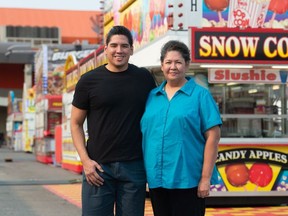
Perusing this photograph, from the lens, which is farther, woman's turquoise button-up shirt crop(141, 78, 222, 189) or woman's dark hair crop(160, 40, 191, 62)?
woman's dark hair crop(160, 40, 191, 62)

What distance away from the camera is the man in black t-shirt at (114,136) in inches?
170

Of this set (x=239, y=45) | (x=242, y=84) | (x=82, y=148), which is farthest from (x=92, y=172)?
(x=242, y=84)

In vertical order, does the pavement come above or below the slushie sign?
below

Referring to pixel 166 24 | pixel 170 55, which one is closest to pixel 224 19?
pixel 166 24

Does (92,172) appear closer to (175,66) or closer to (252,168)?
(175,66)

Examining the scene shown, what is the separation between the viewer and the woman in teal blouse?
13.5ft

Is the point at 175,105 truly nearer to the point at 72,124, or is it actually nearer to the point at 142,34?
the point at 72,124

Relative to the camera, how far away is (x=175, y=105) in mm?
4145

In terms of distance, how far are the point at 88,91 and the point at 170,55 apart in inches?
23.6

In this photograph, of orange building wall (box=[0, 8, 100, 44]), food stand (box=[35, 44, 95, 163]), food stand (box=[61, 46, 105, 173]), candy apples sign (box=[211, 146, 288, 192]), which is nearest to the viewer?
candy apples sign (box=[211, 146, 288, 192])

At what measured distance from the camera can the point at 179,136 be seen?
4.10 m

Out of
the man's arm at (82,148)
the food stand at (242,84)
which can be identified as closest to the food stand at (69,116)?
the food stand at (242,84)

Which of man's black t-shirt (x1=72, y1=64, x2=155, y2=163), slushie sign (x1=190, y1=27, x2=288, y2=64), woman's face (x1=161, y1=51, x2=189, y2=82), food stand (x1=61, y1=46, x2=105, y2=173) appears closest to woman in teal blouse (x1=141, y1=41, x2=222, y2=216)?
woman's face (x1=161, y1=51, x2=189, y2=82)

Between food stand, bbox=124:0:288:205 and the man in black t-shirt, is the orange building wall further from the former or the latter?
the man in black t-shirt
